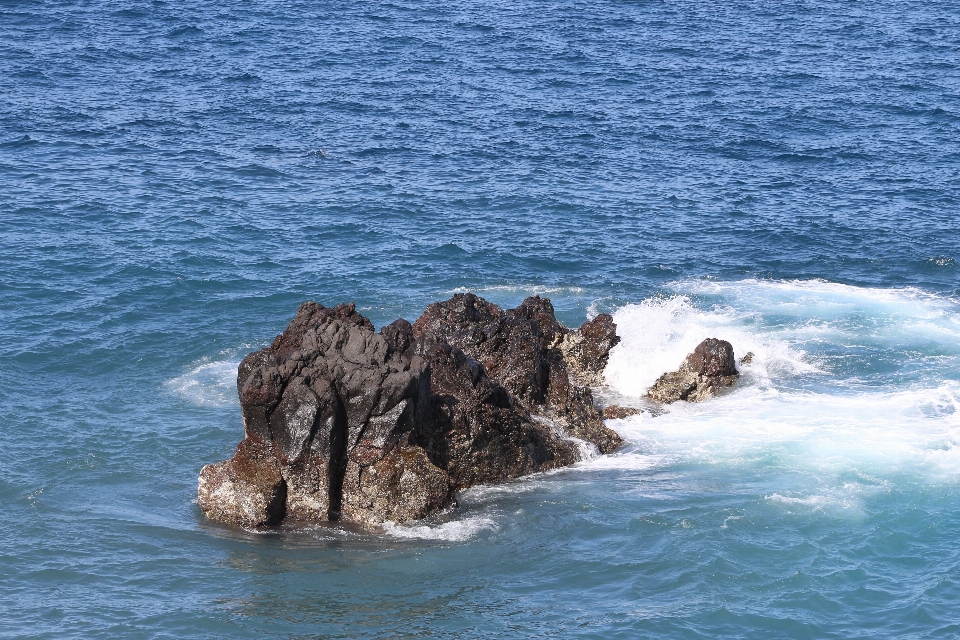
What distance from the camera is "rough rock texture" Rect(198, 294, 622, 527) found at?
21.8m

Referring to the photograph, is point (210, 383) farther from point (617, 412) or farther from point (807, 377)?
point (807, 377)

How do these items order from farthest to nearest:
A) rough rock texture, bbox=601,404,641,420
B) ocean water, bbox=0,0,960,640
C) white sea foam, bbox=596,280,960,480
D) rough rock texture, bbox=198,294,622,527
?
rough rock texture, bbox=601,404,641,420 < white sea foam, bbox=596,280,960,480 < rough rock texture, bbox=198,294,622,527 < ocean water, bbox=0,0,960,640

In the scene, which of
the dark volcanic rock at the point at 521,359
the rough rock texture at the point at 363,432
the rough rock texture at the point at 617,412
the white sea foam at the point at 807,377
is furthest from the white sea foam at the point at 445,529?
the rough rock texture at the point at 617,412

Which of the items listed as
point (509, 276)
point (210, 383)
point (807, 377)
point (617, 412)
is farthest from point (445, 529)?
point (509, 276)

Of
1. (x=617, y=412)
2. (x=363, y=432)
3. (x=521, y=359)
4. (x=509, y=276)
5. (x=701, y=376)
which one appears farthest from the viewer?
(x=509, y=276)

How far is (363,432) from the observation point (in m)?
22.2

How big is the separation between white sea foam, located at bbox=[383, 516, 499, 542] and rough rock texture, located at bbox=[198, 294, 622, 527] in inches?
11.0

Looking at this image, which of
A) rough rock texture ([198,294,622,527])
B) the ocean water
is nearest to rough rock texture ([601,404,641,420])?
the ocean water

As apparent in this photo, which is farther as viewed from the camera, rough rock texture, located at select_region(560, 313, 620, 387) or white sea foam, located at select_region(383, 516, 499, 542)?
rough rock texture, located at select_region(560, 313, 620, 387)

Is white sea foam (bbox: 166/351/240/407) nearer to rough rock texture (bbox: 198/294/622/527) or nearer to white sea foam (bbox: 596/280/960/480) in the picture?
rough rock texture (bbox: 198/294/622/527)

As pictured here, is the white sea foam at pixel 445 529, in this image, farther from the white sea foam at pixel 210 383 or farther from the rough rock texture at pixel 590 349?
the rough rock texture at pixel 590 349

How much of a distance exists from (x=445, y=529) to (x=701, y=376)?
10834 millimetres

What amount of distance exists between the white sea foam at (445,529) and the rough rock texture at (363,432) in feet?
0.91

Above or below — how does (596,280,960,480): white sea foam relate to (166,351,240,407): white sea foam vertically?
above
